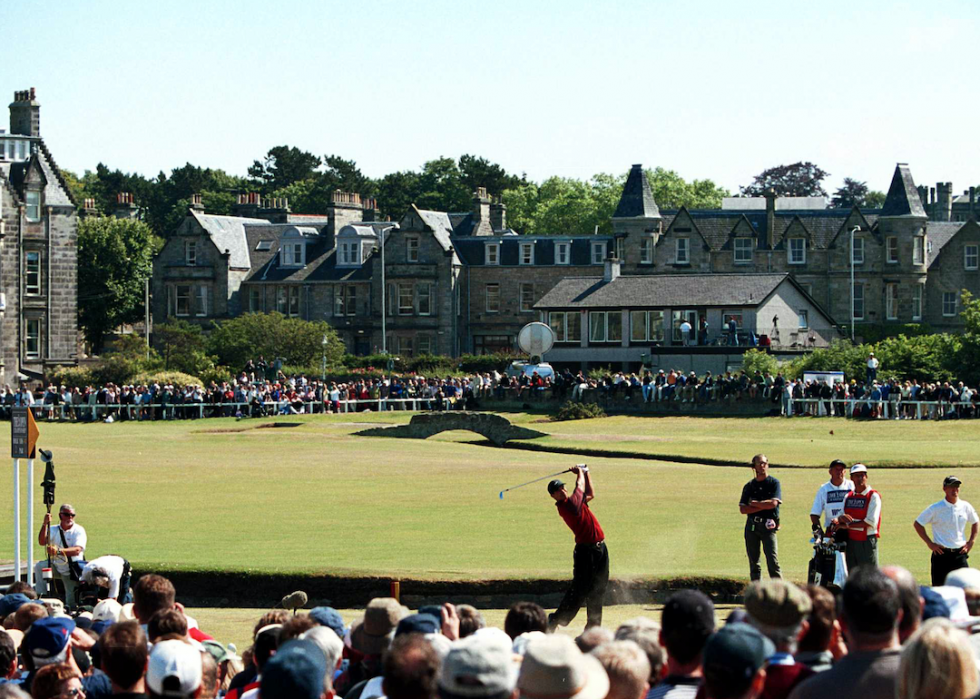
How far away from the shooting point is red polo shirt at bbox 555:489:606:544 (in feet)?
53.5

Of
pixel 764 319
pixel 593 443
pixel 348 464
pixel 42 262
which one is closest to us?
pixel 348 464

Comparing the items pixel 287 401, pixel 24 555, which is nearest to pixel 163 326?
pixel 287 401

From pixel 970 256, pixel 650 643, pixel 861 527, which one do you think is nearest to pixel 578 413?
pixel 970 256

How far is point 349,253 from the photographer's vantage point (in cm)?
9912

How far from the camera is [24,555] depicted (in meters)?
23.3

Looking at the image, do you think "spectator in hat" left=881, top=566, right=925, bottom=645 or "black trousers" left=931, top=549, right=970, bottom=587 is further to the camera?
"black trousers" left=931, top=549, right=970, bottom=587

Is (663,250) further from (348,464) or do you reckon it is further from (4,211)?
(348,464)

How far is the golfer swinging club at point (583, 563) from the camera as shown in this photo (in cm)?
1630

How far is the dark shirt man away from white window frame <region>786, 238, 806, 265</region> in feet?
251

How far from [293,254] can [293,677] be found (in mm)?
93803

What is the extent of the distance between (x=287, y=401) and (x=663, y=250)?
117ft

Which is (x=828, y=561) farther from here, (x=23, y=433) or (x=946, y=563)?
(x=23, y=433)

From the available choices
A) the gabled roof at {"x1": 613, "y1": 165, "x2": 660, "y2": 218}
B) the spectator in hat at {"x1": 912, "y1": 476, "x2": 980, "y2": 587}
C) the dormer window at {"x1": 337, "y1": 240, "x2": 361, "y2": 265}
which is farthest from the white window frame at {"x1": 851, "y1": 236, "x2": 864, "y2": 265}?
the spectator in hat at {"x1": 912, "y1": 476, "x2": 980, "y2": 587}

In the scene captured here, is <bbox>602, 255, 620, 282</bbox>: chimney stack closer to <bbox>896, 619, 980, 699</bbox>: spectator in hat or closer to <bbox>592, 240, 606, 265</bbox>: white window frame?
<bbox>592, 240, 606, 265</bbox>: white window frame
